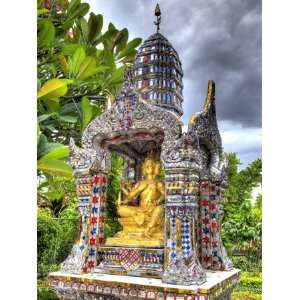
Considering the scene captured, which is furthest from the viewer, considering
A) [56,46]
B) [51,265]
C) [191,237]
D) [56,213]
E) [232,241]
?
[232,241]

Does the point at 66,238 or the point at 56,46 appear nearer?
the point at 56,46

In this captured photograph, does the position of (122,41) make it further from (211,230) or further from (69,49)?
(211,230)

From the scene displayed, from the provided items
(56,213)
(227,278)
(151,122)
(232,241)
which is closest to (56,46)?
(151,122)

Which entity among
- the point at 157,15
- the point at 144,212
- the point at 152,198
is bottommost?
the point at 144,212

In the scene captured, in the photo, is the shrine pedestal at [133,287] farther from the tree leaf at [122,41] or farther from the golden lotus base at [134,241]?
the tree leaf at [122,41]

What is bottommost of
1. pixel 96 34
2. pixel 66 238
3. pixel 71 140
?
pixel 66 238

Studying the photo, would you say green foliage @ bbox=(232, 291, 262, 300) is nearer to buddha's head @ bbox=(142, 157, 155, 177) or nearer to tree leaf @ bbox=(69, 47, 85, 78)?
buddha's head @ bbox=(142, 157, 155, 177)

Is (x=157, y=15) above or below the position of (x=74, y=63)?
above

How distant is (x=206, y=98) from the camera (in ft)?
10.4

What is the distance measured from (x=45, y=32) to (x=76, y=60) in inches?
13.4

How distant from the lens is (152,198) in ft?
10.2

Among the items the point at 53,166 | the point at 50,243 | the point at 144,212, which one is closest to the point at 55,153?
the point at 53,166

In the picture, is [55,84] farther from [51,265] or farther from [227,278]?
[51,265]

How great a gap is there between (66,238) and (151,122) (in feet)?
13.0
